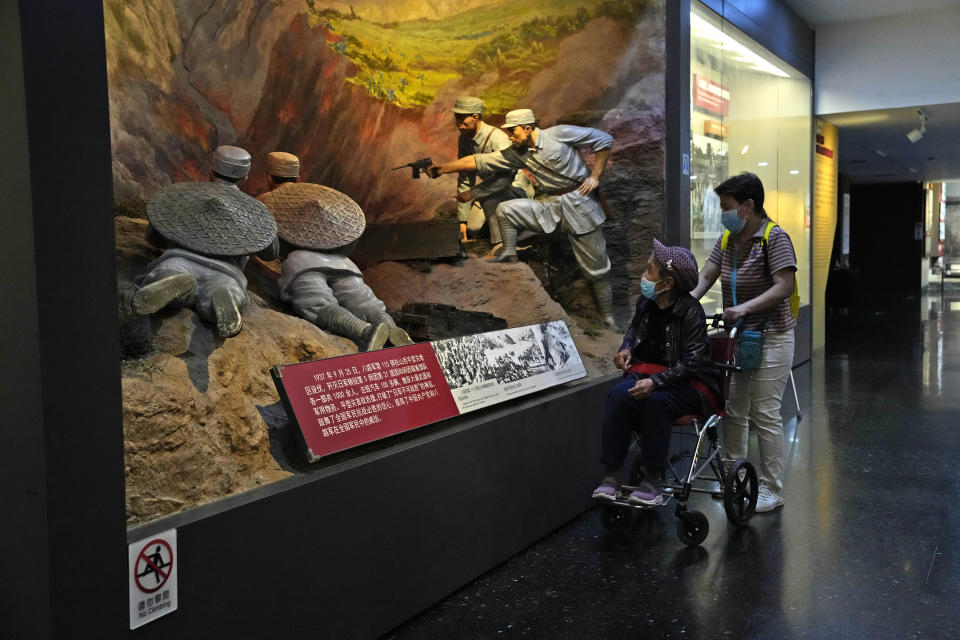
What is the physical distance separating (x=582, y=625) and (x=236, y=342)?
1811 millimetres

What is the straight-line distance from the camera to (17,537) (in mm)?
2283

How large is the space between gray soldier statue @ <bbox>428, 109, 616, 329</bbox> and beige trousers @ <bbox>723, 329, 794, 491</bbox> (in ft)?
6.02

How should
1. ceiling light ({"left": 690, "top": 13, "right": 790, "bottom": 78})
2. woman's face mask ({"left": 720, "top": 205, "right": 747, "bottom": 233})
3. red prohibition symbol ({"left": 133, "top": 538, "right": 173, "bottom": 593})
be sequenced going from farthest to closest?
ceiling light ({"left": 690, "top": 13, "right": 790, "bottom": 78}) < woman's face mask ({"left": 720, "top": 205, "right": 747, "bottom": 233}) < red prohibition symbol ({"left": 133, "top": 538, "right": 173, "bottom": 593})

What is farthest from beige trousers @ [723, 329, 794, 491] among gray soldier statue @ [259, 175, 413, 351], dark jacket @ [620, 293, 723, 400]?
gray soldier statue @ [259, 175, 413, 351]

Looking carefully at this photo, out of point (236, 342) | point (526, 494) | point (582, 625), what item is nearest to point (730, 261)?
point (526, 494)

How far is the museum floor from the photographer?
3.44 m

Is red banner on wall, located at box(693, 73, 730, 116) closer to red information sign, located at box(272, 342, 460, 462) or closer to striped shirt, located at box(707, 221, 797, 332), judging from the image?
striped shirt, located at box(707, 221, 797, 332)

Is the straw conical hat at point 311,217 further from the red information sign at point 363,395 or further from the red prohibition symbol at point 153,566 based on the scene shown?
the red prohibition symbol at point 153,566

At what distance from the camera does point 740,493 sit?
4566 mm

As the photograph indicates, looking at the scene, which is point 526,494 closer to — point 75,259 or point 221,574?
point 221,574

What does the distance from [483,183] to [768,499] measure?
3220mm

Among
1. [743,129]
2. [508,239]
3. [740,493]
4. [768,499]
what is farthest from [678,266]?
[743,129]

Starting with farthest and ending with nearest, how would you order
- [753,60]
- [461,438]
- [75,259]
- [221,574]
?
[753,60] < [461,438] < [221,574] < [75,259]

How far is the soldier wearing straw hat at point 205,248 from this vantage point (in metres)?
3.46
